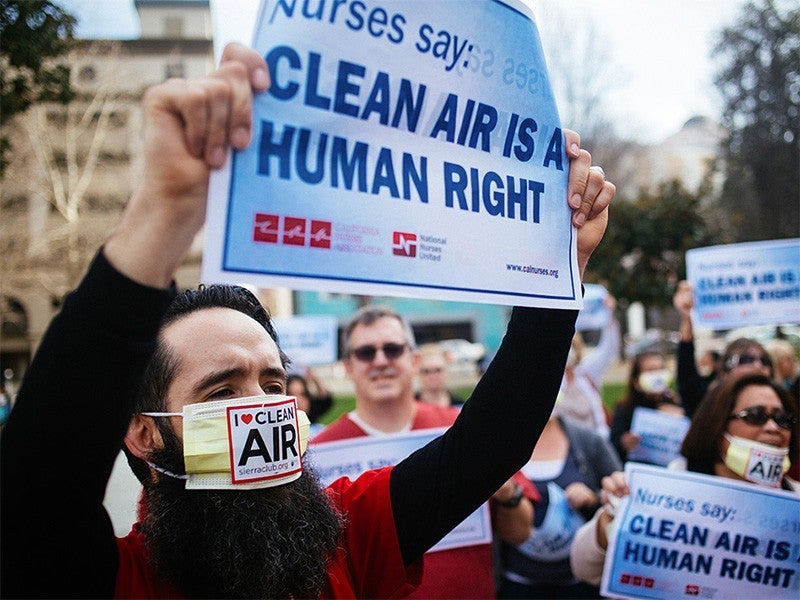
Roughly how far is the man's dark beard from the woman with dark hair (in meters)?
4.39

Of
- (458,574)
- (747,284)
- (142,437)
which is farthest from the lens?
(747,284)

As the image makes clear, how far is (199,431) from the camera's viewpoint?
1532mm

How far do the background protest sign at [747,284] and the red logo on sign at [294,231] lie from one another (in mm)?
4134

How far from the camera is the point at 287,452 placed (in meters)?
1.58

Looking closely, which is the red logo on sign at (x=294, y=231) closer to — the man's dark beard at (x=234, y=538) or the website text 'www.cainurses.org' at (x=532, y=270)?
the website text 'www.cainurses.org' at (x=532, y=270)

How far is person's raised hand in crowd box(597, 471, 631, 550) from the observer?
283 centimetres

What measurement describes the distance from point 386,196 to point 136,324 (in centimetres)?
50

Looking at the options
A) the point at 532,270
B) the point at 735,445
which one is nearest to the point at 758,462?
the point at 735,445

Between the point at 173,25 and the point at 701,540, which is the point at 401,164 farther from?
the point at 173,25

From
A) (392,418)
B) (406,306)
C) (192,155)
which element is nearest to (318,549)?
(192,155)

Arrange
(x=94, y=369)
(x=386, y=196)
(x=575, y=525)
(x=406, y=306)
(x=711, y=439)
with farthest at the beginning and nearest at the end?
(x=406, y=306) < (x=575, y=525) < (x=711, y=439) < (x=386, y=196) < (x=94, y=369)

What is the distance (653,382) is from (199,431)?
4952 mm

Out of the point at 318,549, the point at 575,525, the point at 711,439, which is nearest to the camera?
the point at 318,549

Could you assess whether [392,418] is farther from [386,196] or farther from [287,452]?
[386,196]
